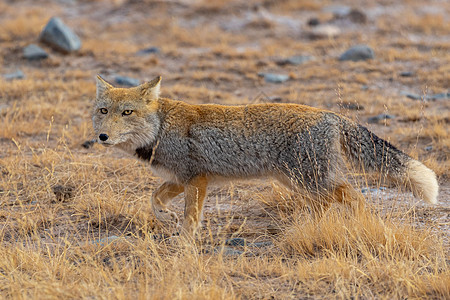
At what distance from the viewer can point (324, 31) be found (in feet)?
59.1

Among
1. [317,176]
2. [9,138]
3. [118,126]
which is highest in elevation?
[118,126]

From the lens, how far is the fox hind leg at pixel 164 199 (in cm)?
609

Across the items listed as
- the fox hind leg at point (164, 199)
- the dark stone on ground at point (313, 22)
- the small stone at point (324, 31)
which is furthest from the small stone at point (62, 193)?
the dark stone on ground at point (313, 22)

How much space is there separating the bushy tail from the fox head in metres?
2.13

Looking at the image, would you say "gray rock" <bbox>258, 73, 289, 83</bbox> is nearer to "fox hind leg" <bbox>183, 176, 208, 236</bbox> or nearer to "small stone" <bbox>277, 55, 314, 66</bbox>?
"small stone" <bbox>277, 55, 314, 66</bbox>

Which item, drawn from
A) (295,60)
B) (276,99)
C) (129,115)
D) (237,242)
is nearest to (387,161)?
(237,242)

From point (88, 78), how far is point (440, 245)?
999 centimetres

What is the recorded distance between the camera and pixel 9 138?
9.00m

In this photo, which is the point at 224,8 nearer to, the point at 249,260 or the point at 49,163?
the point at 49,163

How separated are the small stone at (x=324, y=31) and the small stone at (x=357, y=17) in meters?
0.99

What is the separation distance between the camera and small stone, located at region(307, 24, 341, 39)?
17.6 m

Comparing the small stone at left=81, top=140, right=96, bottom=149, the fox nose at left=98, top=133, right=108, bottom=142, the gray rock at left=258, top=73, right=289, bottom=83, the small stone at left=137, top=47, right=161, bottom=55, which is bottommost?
the small stone at left=81, top=140, right=96, bottom=149

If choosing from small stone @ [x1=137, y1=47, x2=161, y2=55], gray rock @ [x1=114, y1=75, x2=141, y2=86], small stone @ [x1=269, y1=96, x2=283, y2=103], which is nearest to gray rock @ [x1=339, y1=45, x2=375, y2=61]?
small stone @ [x1=269, y1=96, x2=283, y2=103]

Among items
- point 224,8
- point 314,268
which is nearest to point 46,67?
point 224,8
